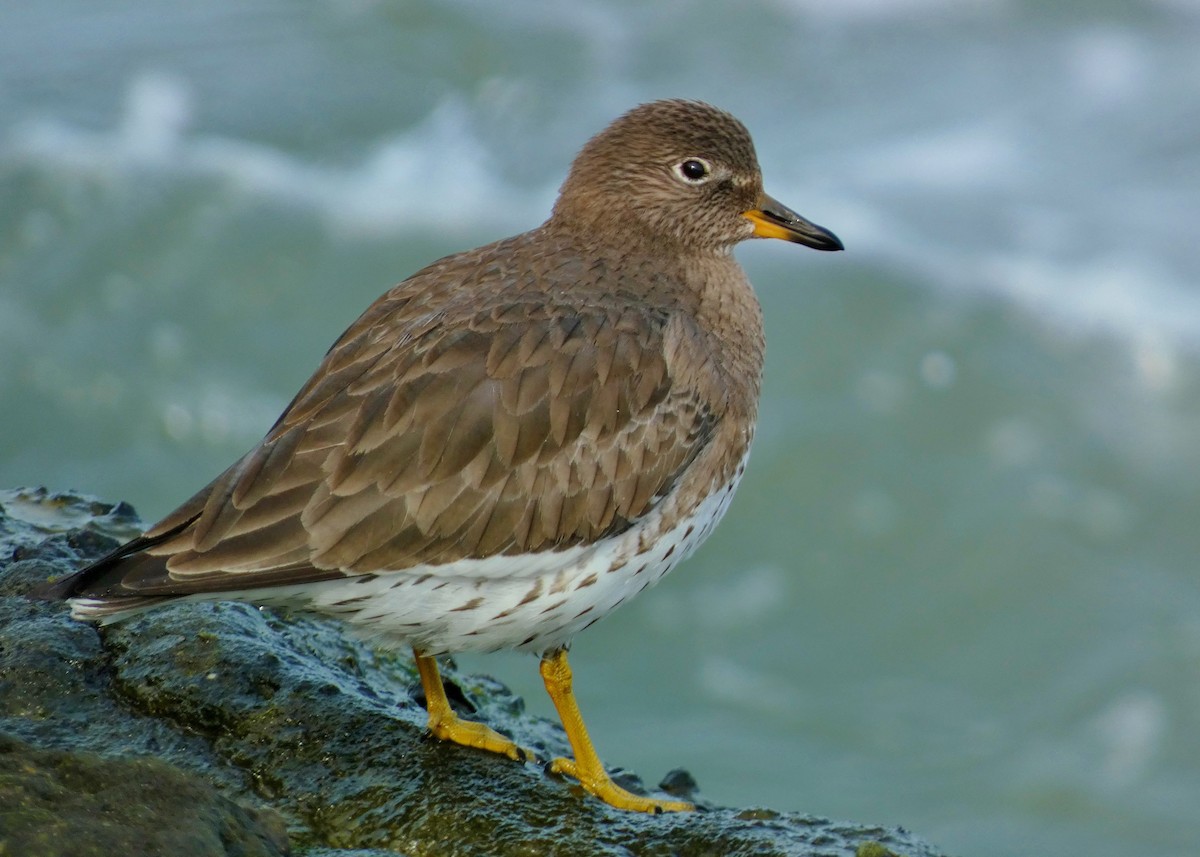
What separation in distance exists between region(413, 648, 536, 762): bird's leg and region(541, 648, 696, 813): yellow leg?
0.55 ft

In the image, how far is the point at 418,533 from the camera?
4.96 meters

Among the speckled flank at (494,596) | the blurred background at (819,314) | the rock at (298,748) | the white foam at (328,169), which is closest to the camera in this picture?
the rock at (298,748)

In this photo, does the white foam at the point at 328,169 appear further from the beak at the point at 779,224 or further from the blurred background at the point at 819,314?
the beak at the point at 779,224

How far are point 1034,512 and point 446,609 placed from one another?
8.84 m

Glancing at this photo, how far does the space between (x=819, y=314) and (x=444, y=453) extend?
9473 millimetres

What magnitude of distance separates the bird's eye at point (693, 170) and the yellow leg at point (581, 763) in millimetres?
2087

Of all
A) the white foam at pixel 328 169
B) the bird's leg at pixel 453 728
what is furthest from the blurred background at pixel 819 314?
the bird's leg at pixel 453 728

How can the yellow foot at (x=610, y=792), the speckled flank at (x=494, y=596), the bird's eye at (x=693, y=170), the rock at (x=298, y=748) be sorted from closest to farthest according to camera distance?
the rock at (x=298, y=748) → the speckled flank at (x=494, y=596) → the yellow foot at (x=610, y=792) → the bird's eye at (x=693, y=170)

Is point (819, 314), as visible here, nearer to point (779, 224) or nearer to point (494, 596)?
point (779, 224)

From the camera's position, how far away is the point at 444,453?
5.07 metres

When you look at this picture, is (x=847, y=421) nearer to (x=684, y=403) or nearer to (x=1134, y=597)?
(x=1134, y=597)

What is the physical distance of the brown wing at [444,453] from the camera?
15.9ft

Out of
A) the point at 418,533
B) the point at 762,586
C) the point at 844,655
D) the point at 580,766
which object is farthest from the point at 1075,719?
the point at 418,533

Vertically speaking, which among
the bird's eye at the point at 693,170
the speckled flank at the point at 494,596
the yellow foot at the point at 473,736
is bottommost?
the yellow foot at the point at 473,736
